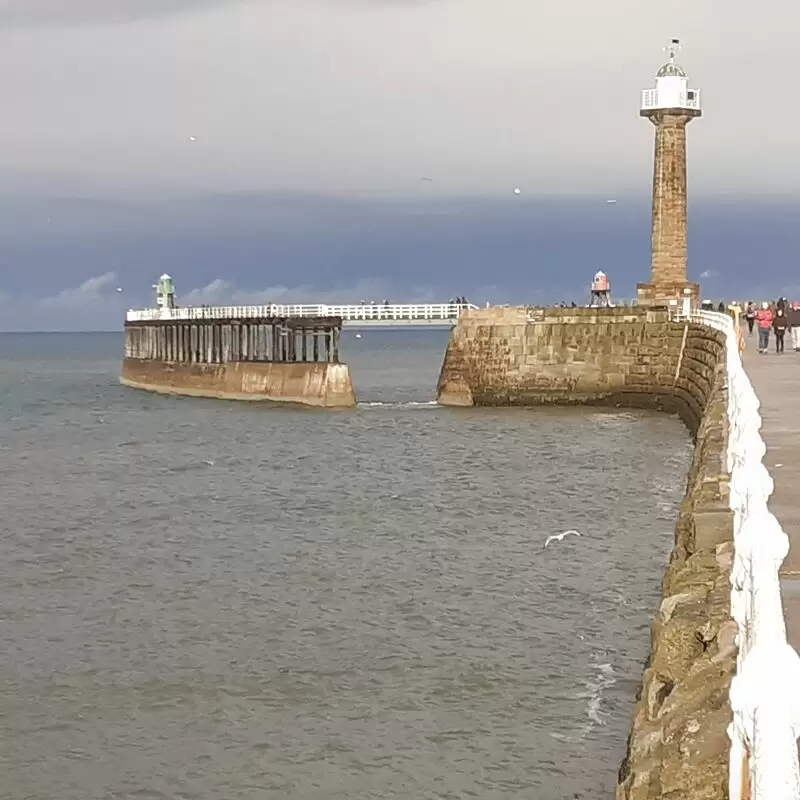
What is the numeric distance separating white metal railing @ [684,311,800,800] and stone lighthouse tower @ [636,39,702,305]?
141 feet

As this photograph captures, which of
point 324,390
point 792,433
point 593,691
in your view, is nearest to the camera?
point 593,691

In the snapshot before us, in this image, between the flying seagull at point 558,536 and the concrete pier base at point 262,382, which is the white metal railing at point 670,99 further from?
the flying seagull at point 558,536

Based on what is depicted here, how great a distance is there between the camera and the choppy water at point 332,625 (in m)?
10.3

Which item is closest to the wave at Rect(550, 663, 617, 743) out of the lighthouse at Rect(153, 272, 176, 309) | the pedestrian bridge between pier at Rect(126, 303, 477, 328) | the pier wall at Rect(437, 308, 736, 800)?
the pier wall at Rect(437, 308, 736, 800)

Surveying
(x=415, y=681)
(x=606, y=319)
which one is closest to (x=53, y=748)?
(x=415, y=681)

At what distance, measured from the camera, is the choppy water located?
10.3 m

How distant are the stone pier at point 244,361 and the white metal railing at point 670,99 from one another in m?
15.5

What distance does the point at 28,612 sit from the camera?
618 inches

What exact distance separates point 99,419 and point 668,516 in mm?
35576

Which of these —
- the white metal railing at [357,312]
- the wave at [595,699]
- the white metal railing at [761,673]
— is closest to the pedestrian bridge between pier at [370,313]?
the white metal railing at [357,312]

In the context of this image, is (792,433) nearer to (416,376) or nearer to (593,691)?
(593,691)

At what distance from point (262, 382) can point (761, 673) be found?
52683 mm

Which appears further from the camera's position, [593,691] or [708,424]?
[708,424]

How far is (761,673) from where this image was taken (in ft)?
9.33
